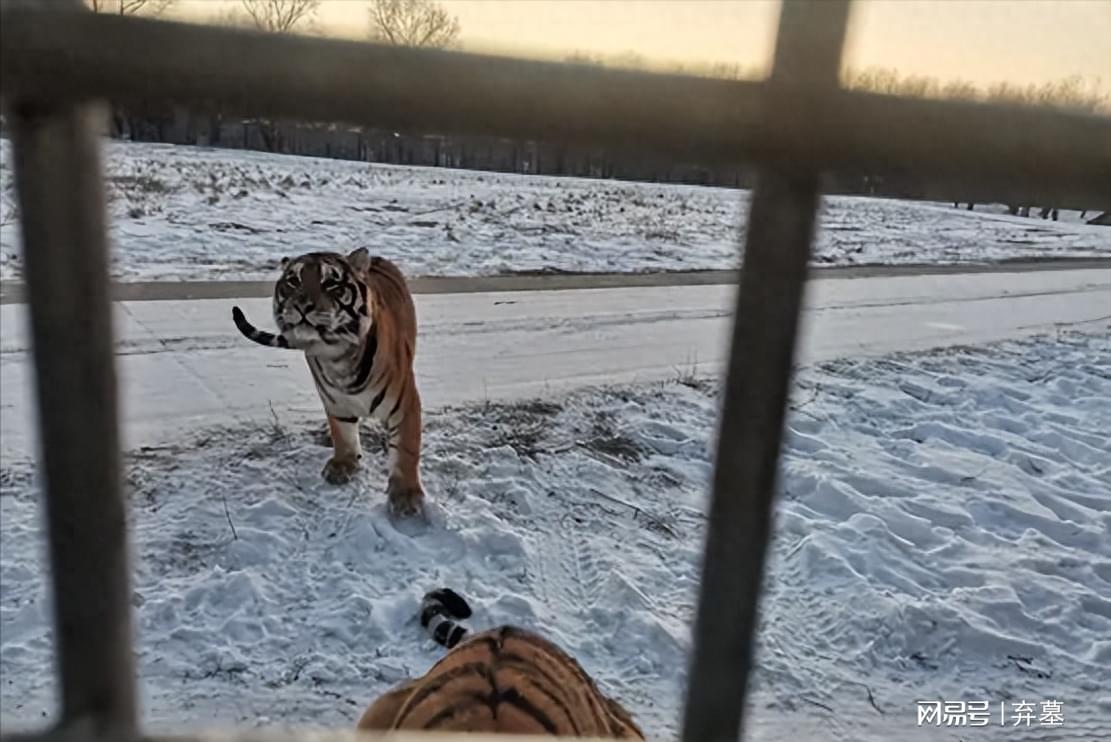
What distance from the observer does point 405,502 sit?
13.5 feet

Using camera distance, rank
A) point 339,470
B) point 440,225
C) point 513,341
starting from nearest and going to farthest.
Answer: point 339,470
point 513,341
point 440,225

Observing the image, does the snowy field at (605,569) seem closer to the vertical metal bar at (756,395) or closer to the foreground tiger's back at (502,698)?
the foreground tiger's back at (502,698)

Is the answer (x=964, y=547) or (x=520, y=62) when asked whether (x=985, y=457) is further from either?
(x=520, y=62)

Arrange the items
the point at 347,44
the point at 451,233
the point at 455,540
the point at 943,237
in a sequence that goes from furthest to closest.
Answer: the point at 943,237
the point at 451,233
the point at 455,540
the point at 347,44

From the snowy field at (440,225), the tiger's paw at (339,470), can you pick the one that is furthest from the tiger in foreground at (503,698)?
the snowy field at (440,225)

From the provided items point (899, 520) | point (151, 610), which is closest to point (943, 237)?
point (899, 520)

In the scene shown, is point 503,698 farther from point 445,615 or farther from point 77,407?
point 77,407

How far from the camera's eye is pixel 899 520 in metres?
4.61

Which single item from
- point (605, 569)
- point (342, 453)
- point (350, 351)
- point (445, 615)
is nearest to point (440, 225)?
point (342, 453)

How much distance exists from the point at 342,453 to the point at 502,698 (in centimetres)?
259

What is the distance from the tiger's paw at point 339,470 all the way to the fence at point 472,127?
3.87 m

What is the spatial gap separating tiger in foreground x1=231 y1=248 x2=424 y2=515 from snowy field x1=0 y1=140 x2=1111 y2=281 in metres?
2.56

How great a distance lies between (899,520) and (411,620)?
98.6 inches

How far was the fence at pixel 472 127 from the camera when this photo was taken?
503 millimetres
